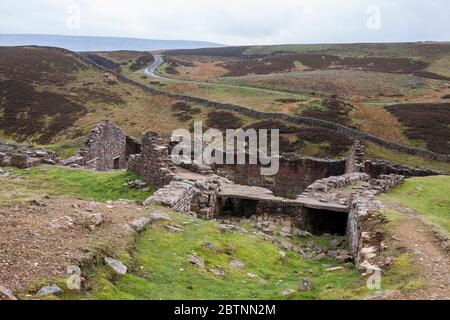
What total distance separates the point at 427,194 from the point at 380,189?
3.24 metres

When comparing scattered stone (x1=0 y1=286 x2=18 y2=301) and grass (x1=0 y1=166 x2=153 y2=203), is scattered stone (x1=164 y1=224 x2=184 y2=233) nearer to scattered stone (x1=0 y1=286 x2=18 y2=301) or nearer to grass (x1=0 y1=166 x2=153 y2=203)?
grass (x1=0 y1=166 x2=153 y2=203)

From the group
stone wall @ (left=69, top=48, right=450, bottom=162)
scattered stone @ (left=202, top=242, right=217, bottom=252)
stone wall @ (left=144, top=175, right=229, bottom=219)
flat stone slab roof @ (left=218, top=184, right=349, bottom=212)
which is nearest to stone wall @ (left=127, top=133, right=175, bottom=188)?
stone wall @ (left=144, top=175, right=229, bottom=219)

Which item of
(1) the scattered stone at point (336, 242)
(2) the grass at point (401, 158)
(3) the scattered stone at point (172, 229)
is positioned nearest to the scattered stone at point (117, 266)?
(3) the scattered stone at point (172, 229)

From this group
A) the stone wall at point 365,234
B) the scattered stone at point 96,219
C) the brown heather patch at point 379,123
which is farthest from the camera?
the brown heather patch at point 379,123

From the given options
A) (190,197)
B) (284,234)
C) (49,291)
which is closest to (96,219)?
(49,291)

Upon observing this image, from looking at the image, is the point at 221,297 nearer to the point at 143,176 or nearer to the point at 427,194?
the point at 143,176

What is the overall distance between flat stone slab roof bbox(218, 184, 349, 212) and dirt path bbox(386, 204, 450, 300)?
4.65 metres

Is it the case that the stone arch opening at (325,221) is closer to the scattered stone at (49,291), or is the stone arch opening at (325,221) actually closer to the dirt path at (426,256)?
the dirt path at (426,256)

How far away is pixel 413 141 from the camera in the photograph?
5825 cm

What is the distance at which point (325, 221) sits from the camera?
21.6 metres

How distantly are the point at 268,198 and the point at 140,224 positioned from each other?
8679mm

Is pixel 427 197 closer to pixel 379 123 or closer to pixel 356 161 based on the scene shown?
pixel 356 161

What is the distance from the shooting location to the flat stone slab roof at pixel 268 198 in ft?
67.7

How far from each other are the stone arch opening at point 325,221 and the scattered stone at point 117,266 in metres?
11.8
